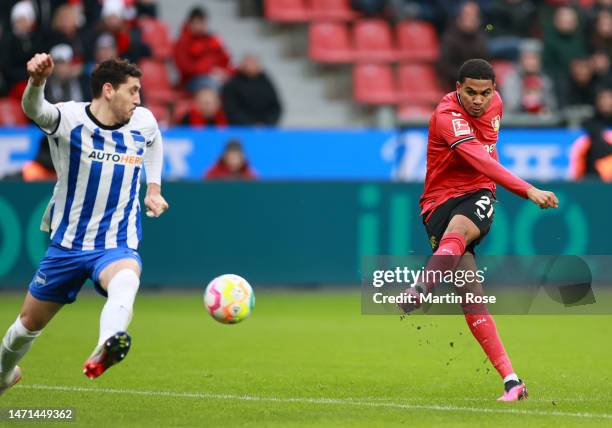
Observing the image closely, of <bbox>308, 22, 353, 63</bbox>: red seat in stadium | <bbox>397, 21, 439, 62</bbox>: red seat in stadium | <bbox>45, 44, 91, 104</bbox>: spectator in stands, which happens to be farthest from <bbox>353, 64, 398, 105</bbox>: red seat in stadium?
<bbox>45, 44, 91, 104</bbox>: spectator in stands

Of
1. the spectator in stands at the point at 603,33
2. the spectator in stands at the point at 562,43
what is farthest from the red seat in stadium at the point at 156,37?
the spectator in stands at the point at 603,33

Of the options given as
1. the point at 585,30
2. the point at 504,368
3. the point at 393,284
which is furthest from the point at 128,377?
the point at 585,30

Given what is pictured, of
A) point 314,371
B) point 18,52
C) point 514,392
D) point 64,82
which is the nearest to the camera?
point 514,392

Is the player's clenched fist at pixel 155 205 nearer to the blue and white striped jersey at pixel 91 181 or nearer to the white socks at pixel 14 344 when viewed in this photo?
the blue and white striped jersey at pixel 91 181

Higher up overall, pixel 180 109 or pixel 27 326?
pixel 180 109

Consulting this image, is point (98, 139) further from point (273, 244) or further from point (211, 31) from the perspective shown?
point (211, 31)

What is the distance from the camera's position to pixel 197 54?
61.6 feet

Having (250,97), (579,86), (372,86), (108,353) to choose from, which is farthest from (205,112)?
(108,353)

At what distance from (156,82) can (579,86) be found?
6150 mm

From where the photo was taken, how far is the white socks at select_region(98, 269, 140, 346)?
7262 mm

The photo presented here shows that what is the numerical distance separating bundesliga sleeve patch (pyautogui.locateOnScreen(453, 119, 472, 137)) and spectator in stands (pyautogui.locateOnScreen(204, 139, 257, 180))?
25.5ft

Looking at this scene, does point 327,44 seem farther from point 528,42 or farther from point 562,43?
point 562,43

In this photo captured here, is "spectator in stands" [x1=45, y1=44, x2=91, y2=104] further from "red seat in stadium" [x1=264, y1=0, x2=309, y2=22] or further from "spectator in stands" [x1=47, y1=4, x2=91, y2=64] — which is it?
"red seat in stadium" [x1=264, y1=0, x2=309, y2=22]

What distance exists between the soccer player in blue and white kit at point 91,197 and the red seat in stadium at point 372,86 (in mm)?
11746
